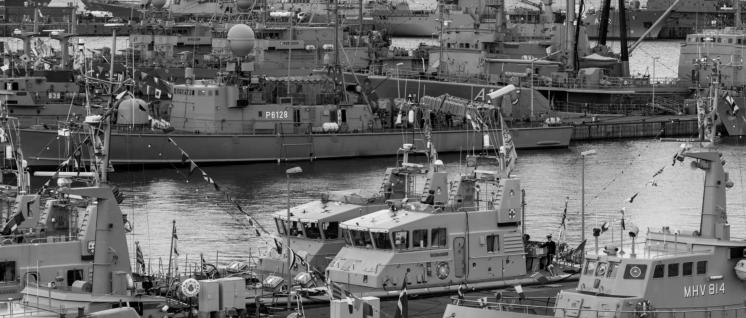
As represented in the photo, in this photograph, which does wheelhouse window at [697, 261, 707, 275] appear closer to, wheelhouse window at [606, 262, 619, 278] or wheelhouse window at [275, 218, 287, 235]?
wheelhouse window at [606, 262, 619, 278]

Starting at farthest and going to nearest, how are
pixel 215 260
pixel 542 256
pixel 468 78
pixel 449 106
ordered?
1. pixel 468 78
2. pixel 449 106
3. pixel 215 260
4. pixel 542 256

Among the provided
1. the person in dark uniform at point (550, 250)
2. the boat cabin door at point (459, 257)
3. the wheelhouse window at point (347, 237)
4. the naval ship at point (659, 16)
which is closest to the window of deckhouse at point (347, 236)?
the wheelhouse window at point (347, 237)

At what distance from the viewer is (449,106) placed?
7512 cm

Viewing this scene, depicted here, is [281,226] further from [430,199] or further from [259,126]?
[259,126]

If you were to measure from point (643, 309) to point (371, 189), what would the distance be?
105 ft

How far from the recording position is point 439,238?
38.8m

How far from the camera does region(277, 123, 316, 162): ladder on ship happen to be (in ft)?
241

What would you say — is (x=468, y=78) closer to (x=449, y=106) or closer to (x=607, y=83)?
(x=607, y=83)

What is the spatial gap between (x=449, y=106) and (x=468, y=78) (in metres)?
19.3

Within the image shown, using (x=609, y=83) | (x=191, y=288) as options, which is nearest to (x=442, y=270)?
(x=191, y=288)

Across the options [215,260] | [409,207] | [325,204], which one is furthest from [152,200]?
[409,207]

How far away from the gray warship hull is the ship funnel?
34043 mm

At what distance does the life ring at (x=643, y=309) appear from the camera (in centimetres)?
3146

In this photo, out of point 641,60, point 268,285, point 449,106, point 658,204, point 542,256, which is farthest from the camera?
point 641,60
